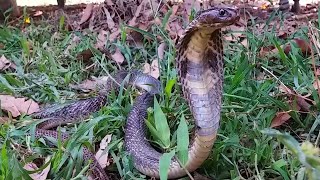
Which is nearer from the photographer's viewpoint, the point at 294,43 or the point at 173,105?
the point at 173,105

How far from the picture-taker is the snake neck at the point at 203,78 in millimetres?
1701

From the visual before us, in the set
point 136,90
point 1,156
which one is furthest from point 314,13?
point 1,156

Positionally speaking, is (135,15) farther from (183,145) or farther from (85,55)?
(183,145)

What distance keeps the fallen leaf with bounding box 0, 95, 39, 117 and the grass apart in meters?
0.09

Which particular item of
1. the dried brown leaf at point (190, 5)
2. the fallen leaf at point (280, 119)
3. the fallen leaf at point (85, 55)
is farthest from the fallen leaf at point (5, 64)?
the fallen leaf at point (280, 119)

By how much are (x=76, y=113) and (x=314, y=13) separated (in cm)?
224

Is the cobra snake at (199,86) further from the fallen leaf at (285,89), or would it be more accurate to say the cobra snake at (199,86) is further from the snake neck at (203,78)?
the fallen leaf at (285,89)

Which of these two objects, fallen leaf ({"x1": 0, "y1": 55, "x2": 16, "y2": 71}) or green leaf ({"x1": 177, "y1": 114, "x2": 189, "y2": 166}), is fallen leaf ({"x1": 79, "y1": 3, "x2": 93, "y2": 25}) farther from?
green leaf ({"x1": 177, "y1": 114, "x2": 189, "y2": 166})

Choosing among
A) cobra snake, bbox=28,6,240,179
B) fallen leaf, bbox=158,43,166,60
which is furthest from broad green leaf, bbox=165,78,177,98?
fallen leaf, bbox=158,43,166,60

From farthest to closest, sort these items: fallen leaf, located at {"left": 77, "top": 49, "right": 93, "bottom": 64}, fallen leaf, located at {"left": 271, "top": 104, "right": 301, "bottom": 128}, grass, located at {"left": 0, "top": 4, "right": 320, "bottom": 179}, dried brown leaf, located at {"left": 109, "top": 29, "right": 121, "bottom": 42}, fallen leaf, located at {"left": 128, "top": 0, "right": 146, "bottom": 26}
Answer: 1. fallen leaf, located at {"left": 128, "top": 0, "right": 146, "bottom": 26}
2. dried brown leaf, located at {"left": 109, "top": 29, "right": 121, "bottom": 42}
3. fallen leaf, located at {"left": 77, "top": 49, "right": 93, "bottom": 64}
4. fallen leaf, located at {"left": 271, "top": 104, "right": 301, "bottom": 128}
5. grass, located at {"left": 0, "top": 4, "right": 320, "bottom": 179}

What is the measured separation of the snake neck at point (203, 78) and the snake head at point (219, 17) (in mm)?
165

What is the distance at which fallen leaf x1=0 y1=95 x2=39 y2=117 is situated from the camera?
276cm

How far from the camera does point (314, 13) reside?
401 cm

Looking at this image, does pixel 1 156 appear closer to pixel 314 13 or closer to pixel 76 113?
pixel 76 113
